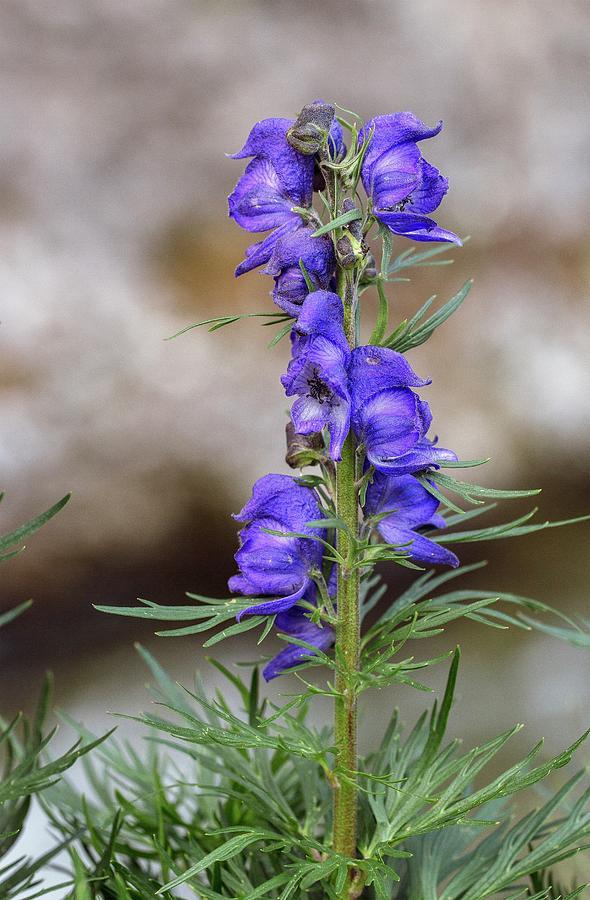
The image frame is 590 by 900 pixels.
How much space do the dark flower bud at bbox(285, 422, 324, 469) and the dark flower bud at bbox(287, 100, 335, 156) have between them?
0.10m

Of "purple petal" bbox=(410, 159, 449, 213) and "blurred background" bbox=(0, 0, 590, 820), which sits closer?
"purple petal" bbox=(410, 159, 449, 213)

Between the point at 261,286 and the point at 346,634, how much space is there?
1005 mm

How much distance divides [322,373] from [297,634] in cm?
11

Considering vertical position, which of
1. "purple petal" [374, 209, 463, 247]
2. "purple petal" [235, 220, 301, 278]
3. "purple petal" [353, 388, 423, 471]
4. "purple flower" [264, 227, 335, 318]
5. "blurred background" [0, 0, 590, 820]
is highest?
"blurred background" [0, 0, 590, 820]

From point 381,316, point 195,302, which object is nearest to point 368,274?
point 381,316

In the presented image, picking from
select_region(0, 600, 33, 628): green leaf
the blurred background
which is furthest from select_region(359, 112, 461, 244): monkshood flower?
the blurred background

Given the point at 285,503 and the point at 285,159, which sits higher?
the point at 285,159

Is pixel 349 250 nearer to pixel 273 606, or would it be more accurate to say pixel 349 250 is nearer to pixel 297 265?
A: pixel 297 265

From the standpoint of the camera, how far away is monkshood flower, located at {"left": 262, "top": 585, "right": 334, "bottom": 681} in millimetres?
373

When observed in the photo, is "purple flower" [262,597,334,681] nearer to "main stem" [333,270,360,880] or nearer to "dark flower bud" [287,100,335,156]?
"main stem" [333,270,360,880]

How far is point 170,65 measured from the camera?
4.13ft

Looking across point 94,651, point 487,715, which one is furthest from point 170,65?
point 487,715

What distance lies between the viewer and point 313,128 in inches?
13.5

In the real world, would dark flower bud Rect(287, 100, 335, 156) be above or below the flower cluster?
above
